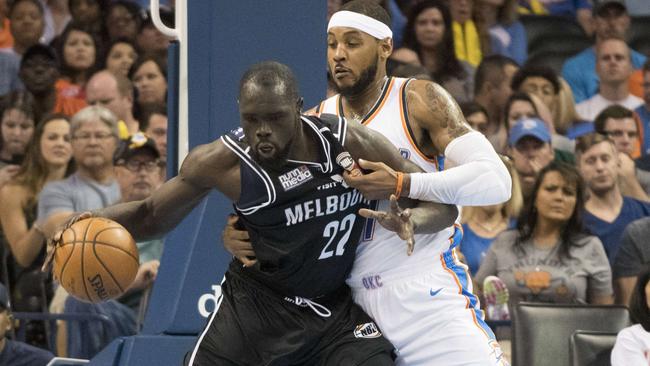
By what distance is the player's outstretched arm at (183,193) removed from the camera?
3.71m

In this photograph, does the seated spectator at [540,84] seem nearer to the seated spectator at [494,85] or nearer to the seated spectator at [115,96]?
the seated spectator at [494,85]

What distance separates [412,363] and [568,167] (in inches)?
134

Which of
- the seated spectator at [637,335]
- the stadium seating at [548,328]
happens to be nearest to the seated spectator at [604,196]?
the stadium seating at [548,328]

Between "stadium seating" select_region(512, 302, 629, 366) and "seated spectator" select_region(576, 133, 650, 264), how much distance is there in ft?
5.19

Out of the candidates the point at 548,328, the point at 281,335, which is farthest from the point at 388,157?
the point at 548,328

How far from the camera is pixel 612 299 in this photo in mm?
6703

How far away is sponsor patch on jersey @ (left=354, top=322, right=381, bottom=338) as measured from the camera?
3793mm

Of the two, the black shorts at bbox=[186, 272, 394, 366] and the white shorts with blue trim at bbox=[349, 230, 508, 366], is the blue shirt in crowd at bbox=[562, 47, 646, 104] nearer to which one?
the white shorts with blue trim at bbox=[349, 230, 508, 366]

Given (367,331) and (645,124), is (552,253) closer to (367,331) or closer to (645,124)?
(645,124)

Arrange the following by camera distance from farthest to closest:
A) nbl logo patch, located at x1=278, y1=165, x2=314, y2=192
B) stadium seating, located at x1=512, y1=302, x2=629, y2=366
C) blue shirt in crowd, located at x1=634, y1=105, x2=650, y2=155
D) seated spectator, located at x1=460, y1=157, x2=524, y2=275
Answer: blue shirt in crowd, located at x1=634, y1=105, x2=650, y2=155
seated spectator, located at x1=460, y1=157, x2=524, y2=275
stadium seating, located at x1=512, y1=302, x2=629, y2=366
nbl logo patch, located at x1=278, y1=165, x2=314, y2=192

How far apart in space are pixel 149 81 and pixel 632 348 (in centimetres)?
449

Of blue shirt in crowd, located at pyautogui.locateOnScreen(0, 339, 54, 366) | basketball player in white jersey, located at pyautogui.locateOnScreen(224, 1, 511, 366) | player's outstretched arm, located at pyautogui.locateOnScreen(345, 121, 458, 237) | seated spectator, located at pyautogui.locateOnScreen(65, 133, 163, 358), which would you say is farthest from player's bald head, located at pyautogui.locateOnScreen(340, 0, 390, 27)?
blue shirt in crowd, located at pyautogui.locateOnScreen(0, 339, 54, 366)

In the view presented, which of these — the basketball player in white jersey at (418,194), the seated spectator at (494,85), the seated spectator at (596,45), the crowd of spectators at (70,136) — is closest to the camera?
the basketball player in white jersey at (418,194)

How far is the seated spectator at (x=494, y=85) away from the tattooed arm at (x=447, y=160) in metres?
4.16
